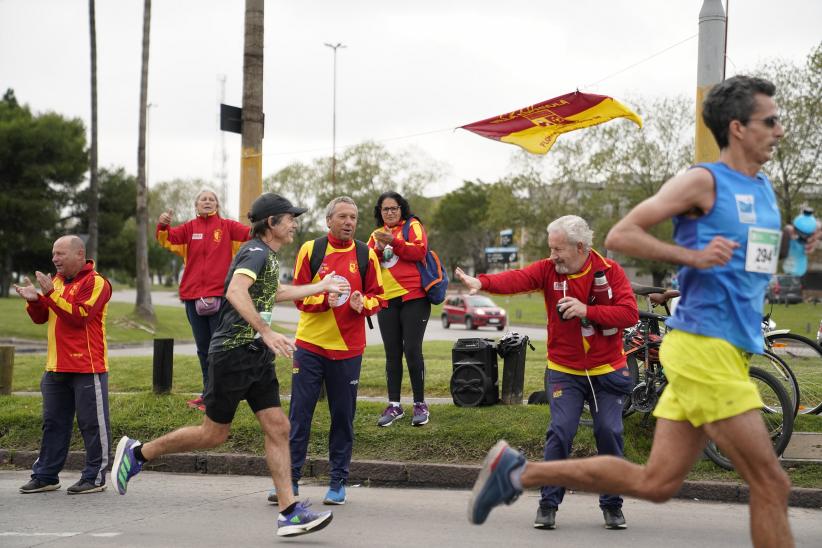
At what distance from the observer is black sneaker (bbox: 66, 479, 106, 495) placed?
735cm

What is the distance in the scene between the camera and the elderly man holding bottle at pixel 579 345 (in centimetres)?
597

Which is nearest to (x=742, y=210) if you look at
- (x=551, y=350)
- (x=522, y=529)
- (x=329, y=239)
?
(x=551, y=350)

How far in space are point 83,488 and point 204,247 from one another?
2.71 meters

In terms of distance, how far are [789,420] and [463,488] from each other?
2.58m

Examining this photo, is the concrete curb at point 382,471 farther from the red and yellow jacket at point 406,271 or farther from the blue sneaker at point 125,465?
the blue sneaker at point 125,465

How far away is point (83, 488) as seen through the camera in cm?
738

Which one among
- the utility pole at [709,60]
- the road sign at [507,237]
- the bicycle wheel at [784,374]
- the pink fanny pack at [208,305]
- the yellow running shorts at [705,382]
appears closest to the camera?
the yellow running shorts at [705,382]

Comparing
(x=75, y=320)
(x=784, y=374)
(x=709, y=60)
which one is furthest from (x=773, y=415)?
(x=75, y=320)

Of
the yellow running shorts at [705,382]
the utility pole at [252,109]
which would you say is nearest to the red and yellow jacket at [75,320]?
the utility pole at [252,109]

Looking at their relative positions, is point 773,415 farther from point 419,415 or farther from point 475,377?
point 419,415

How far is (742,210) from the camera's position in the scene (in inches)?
155

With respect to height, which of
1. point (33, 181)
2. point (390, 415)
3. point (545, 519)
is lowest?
point (545, 519)

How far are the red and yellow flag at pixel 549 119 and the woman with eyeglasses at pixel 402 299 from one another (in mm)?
2225

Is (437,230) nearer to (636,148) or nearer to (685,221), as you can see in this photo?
(636,148)
